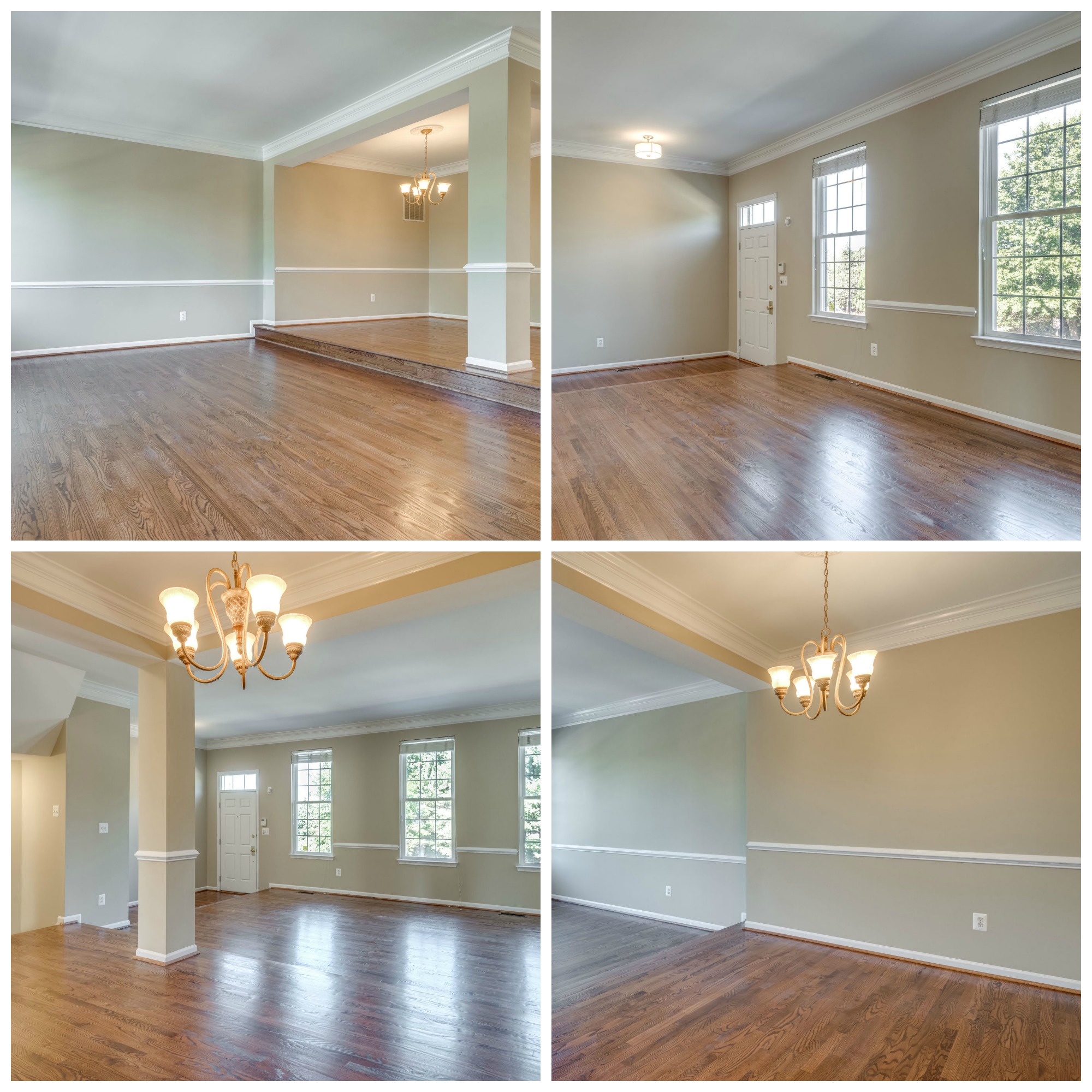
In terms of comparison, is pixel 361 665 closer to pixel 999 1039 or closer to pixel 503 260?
pixel 503 260

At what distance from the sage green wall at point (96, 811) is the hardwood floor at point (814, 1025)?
576 centimetres

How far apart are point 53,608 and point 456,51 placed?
4582mm

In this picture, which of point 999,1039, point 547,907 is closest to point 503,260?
point 547,907

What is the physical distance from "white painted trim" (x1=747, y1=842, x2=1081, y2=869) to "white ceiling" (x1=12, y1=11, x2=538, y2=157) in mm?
5761

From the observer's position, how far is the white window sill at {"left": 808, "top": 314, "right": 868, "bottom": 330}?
768 centimetres

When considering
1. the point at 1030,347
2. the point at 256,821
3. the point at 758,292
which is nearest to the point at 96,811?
the point at 256,821

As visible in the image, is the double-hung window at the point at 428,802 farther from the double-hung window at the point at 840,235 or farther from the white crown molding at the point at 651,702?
the double-hung window at the point at 840,235

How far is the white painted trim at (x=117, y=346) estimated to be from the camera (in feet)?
27.2

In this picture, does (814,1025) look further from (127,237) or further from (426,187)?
(426,187)

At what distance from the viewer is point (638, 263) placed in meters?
9.65

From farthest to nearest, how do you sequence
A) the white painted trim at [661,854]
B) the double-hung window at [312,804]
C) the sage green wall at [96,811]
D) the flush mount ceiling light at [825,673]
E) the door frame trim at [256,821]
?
the door frame trim at [256,821] < the double-hung window at [312,804] < the sage green wall at [96,811] < the white painted trim at [661,854] < the flush mount ceiling light at [825,673]

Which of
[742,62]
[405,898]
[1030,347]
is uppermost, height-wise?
[742,62]

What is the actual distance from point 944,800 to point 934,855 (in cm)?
36

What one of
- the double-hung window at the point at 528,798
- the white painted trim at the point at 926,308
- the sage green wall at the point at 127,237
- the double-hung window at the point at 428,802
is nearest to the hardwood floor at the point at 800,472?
the white painted trim at the point at 926,308
